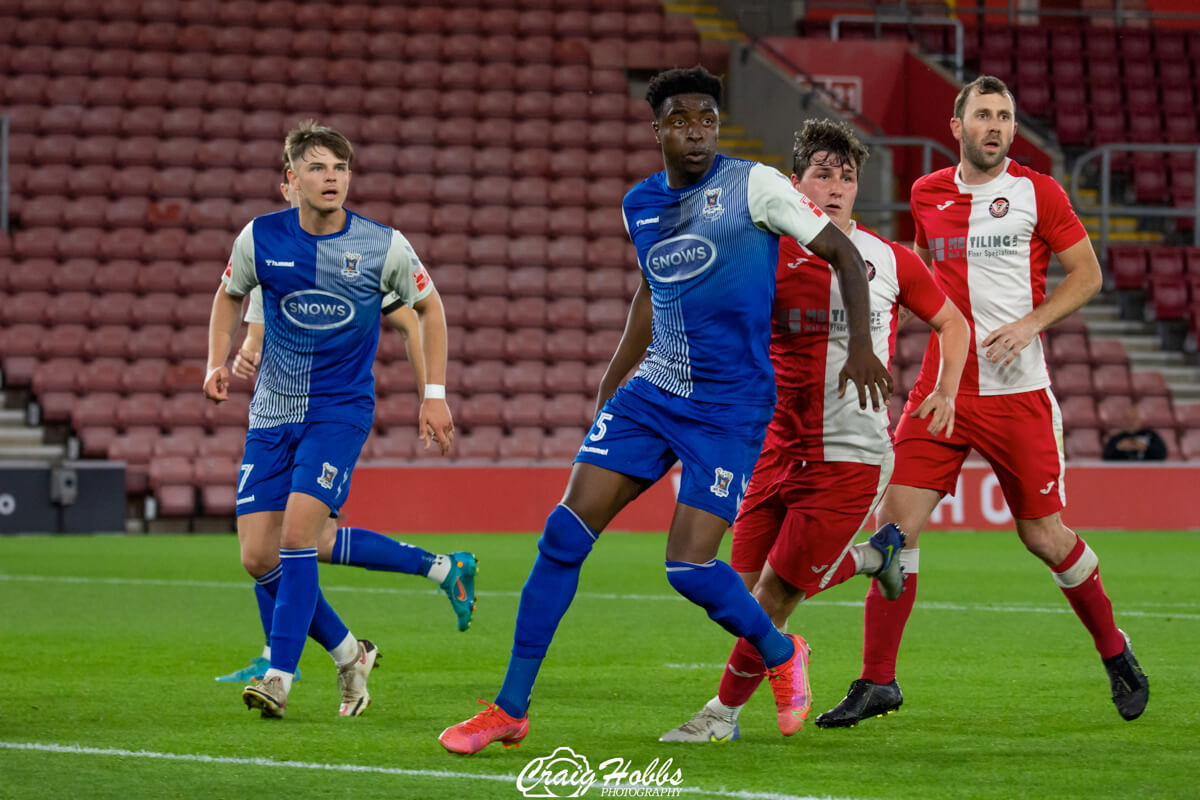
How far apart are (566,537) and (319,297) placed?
5.31 feet

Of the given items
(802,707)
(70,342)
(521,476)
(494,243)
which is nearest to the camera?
(802,707)

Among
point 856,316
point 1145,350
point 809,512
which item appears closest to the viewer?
point 856,316

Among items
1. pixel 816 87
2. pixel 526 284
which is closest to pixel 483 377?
pixel 526 284

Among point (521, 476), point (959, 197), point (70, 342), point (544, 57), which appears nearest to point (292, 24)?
point (544, 57)

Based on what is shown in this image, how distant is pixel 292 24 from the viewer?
67.5 ft

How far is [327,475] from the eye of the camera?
18.8 feet

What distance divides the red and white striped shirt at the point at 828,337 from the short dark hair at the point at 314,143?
1681mm

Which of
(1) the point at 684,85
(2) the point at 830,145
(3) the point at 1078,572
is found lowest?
(3) the point at 1078,572

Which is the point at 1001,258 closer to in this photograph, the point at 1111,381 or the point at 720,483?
the point at 720,483

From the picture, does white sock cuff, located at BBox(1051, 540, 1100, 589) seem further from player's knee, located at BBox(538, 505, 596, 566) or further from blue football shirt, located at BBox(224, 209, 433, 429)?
blue football shirt, located at BBox(224, 209, 433, 429)

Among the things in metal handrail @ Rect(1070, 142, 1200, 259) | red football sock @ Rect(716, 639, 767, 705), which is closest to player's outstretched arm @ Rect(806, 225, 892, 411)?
red football sock @ Rect(716, 639, 767, 705)

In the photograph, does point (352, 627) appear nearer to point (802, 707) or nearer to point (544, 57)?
point (802, 707)

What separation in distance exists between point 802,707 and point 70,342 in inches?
533

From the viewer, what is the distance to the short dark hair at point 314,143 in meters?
5.84
